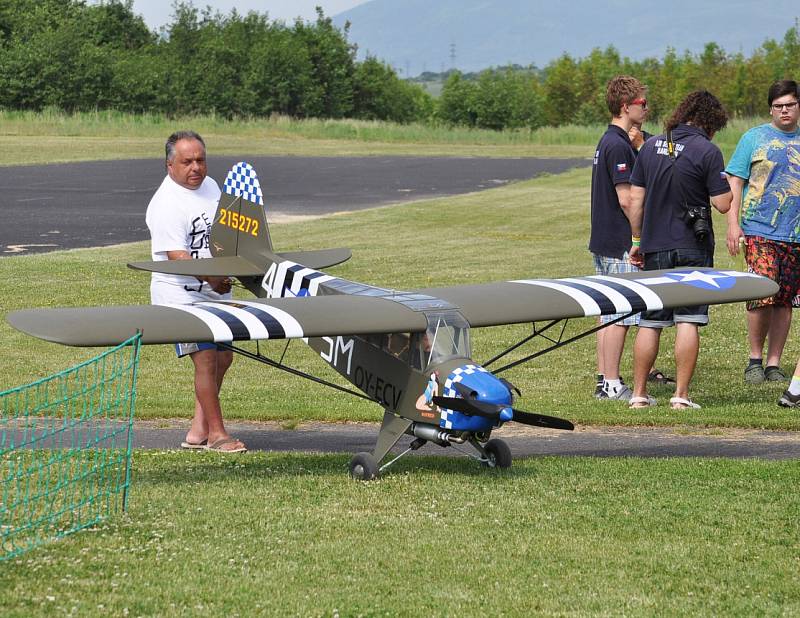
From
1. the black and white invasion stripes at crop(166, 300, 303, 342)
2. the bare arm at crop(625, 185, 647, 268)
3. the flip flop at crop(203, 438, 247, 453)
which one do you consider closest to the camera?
the bare arm at crop(625, 185, 647, 268)

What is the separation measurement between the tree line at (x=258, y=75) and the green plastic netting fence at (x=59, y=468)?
218 feet

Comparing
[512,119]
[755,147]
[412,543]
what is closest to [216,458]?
[412,543]

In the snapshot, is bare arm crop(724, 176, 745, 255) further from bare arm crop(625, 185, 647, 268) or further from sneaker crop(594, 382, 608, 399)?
sneaker crop(594, 382, 608, 399)

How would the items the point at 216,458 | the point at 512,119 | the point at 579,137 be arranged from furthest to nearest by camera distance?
the point at 512,119 < the point at 579,137 < the point at 216,458

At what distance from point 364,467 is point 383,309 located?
1142mm

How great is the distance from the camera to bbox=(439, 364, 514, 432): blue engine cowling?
7758 millimetres

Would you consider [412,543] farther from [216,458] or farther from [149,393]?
[149,393]

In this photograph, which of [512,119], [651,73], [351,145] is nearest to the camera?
[351,145]

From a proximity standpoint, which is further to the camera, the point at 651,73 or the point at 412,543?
the point at 651,73

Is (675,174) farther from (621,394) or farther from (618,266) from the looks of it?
(621,394)

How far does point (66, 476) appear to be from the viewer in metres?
8.56

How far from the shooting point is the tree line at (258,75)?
75.4m

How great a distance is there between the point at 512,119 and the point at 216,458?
81921mm

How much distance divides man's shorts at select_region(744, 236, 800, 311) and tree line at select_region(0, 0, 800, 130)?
67465mm
